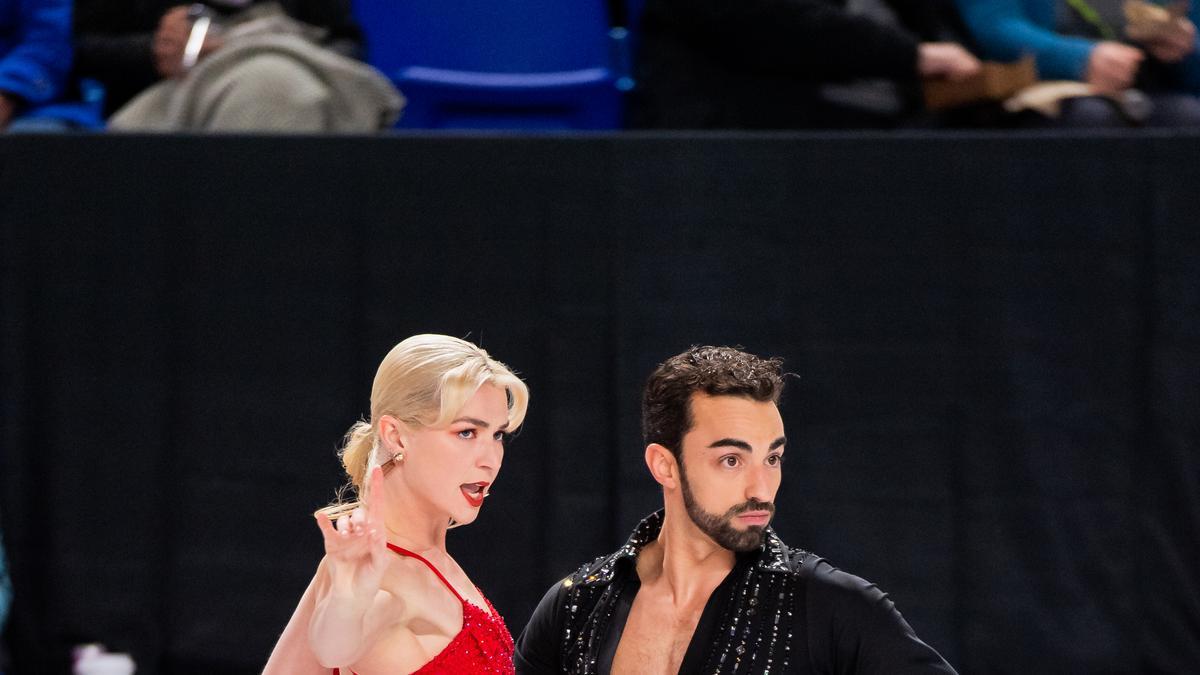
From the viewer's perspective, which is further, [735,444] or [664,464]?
[664,464]

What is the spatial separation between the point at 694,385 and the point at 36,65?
2.98 m

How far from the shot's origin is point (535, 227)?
426cm

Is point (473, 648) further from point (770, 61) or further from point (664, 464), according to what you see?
point (770, 61)

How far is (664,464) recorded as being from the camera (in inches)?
102

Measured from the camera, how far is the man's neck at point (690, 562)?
2.60 meters

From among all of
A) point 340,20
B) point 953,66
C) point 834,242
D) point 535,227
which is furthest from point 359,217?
point 953,66

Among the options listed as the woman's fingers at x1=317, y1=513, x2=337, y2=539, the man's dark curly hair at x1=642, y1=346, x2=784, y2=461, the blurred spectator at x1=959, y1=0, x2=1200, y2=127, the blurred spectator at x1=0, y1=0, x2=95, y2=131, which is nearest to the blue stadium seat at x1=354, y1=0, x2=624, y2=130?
the blurred spectator at x1=0, y1=0, x2=95, y2=131

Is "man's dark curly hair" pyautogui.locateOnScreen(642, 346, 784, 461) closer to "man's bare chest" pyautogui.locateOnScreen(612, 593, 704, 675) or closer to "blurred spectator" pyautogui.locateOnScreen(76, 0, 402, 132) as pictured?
"man's bare chest" pyautogui.locateOnScreen(612, 593, 704, 675)

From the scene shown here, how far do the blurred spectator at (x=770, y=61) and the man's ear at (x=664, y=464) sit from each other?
2.12m

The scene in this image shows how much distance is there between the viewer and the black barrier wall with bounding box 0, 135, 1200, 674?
164 inches

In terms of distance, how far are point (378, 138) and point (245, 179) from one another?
40 centimetres

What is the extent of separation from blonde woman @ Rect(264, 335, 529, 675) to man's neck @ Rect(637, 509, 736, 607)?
33 centimetres

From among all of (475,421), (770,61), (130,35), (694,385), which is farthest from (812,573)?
(130,35)

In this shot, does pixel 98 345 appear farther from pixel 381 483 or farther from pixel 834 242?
pixel 381 483
